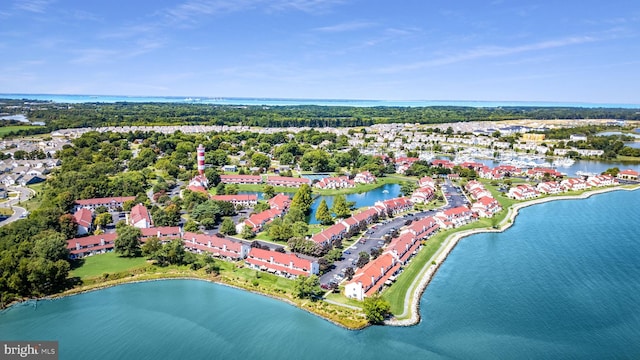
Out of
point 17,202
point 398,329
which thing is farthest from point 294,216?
point 17,202

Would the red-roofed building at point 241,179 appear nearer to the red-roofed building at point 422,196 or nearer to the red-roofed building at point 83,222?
the red-roofed building at point 83,222

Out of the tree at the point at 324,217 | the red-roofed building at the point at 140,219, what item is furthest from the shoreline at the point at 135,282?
the tree at the point at 324,217

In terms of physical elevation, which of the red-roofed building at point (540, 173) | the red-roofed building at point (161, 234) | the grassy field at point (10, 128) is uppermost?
the grassy field at point (10, 128)

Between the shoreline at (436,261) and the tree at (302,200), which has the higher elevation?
the tree at (302,200)

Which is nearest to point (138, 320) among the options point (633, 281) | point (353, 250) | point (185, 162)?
point (353, 250)

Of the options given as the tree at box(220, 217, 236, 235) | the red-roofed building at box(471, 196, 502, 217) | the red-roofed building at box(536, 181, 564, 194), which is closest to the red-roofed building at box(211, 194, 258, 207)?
the tree at box(220, 217, 236, 235)

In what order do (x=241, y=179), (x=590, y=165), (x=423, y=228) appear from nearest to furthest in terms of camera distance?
(x=423, y=228)
(x=241, y=179)
(x=590, y=165)

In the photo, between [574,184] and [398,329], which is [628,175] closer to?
[574,184]

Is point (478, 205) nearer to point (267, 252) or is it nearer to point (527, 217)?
point (527, 217)
